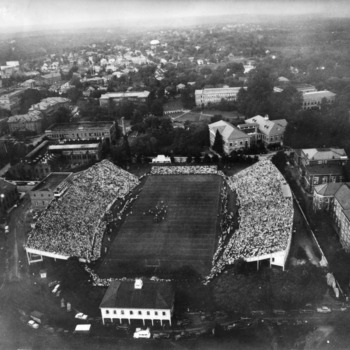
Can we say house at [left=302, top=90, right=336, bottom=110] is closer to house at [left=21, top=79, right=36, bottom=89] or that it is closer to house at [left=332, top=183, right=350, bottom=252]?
house at [left=332, top=183, right=350, bottom=252]

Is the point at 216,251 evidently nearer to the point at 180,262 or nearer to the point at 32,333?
the point at 180,262

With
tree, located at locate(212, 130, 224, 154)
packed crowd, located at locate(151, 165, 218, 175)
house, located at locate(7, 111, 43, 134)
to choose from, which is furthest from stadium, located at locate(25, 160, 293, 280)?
house, located at locate(7, 111, 43, 134)

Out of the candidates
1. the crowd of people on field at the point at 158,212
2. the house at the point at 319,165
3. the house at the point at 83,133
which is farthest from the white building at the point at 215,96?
the crowd of people on field at the point at 158,212

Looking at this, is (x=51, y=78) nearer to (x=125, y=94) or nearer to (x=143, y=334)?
(x=125, y=94)

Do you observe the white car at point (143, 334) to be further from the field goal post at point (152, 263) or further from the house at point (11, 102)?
the house at point (11, 102)

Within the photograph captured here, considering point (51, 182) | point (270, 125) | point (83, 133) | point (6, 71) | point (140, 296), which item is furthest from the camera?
point (6, 71)

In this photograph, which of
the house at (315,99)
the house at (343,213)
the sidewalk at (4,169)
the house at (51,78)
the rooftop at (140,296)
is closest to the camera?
the rooftop at (140,296)

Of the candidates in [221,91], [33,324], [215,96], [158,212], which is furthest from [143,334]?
[221,91]
